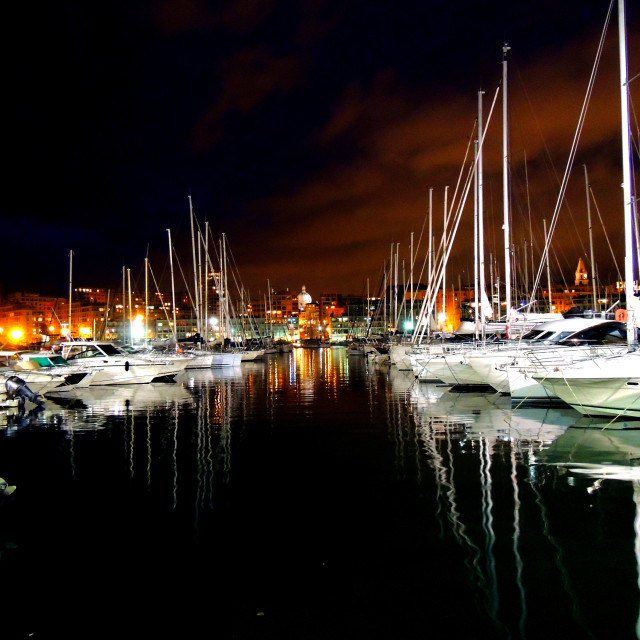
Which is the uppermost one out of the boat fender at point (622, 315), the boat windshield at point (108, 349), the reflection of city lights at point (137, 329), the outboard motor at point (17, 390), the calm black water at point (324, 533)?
the reflection of city lights at point (137, 329)

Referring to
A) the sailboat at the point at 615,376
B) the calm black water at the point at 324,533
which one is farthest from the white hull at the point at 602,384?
the calm black water at the point at 324,533

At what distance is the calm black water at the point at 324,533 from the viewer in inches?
244

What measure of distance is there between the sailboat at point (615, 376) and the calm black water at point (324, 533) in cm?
112

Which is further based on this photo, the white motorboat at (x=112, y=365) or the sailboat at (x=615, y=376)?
the white motorboat at (x=112, y=365)

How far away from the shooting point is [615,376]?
16.5 meters

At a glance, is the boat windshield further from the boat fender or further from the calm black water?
the boat fender

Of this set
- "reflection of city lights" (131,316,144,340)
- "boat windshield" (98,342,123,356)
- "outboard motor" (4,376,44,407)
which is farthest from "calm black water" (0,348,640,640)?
"reflection of city lights" (131,316,144,340)

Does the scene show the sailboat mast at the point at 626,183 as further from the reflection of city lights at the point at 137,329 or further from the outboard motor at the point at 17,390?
the reflection of city lights at the point at 137,329

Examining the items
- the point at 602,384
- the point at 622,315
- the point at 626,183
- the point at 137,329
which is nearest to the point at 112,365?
the point at 602,384

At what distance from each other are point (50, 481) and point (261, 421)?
29.5ft

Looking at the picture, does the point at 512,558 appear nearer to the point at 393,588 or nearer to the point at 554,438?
the point at 393,588

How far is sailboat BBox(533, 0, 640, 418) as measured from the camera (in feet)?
54.1

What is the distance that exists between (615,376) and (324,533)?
11.1m

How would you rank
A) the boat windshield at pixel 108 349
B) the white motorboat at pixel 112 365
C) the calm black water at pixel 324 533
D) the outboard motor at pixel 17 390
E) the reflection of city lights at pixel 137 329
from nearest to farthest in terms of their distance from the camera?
1. the calm black water at pixel 324 533
2. the outboard motor at pixel 17 390
3. the white motorboat at pixel 112 365
4. the boat windshield at pixel 108 349
5. the reflection of city lights at pixel 137 329
